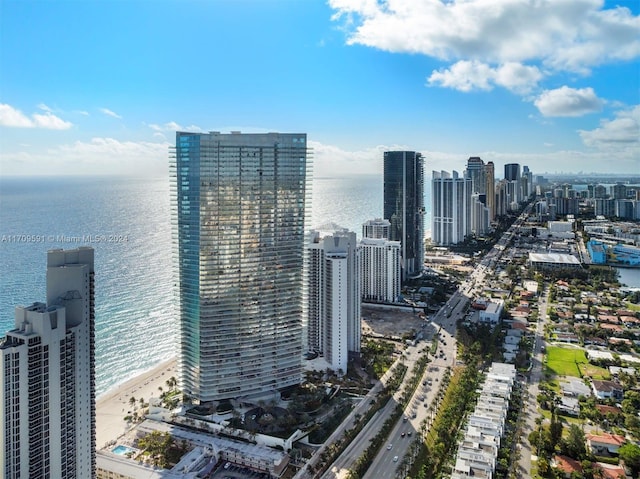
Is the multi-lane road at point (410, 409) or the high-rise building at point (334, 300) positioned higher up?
the high-rise building at point (334, 300)

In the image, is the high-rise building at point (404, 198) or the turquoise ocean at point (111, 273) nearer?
the turquoise ocean at point (111, 273)

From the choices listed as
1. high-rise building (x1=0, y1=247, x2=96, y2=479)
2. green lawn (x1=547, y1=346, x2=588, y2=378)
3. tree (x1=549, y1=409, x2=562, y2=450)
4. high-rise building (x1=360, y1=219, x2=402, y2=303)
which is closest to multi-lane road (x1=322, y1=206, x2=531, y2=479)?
high-rise building (x1=360, y1=219, x2=402, y2=303)

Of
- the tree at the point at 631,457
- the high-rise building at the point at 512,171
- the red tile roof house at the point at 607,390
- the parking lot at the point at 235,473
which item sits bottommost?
the parking lot at the point at 235,473

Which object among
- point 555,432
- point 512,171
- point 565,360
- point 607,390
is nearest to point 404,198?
point 565,360

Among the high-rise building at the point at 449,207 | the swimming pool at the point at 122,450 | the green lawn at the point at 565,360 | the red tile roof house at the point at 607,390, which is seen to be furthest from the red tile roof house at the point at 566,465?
the high-rise building at the point at 449,207

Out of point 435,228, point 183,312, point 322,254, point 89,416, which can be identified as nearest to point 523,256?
point 435,228

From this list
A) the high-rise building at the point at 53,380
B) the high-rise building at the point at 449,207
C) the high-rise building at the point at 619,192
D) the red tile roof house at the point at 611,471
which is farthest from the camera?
the high-rise building at the point at 619,192

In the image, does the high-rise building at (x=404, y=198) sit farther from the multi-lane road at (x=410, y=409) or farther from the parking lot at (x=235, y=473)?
the parking lot at (x=235, y=473)
